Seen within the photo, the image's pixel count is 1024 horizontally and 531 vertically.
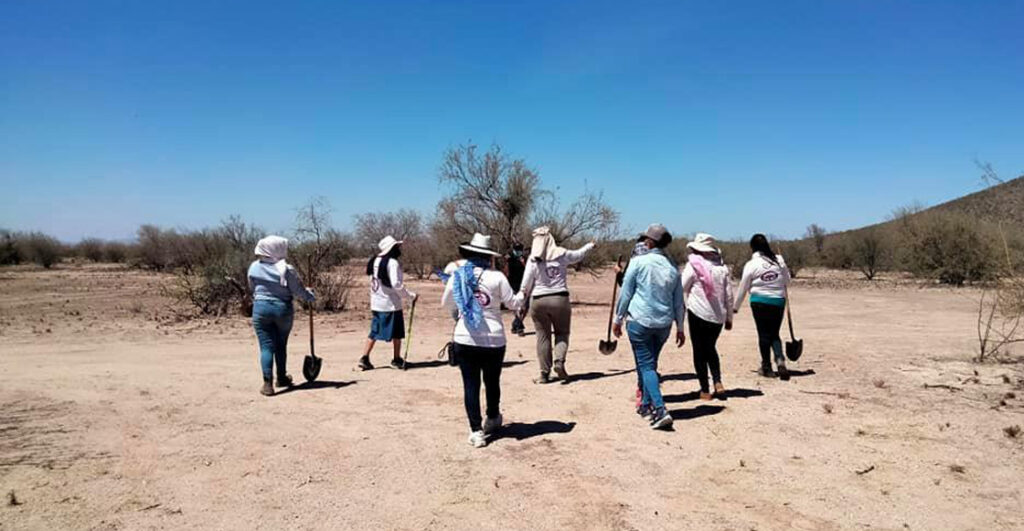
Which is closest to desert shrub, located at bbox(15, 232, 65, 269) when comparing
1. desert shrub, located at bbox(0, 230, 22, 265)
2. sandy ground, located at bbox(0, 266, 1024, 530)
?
desert shrub, located at bbox(0, 230, 22, 265)

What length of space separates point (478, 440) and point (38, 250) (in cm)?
5762

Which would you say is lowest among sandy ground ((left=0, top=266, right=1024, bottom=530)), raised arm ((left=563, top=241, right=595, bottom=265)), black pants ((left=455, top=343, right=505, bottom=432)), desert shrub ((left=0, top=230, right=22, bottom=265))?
sandy ground ((left=0, top=266, right=1024, bottom=530))

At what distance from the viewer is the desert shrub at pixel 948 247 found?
28.1 meters

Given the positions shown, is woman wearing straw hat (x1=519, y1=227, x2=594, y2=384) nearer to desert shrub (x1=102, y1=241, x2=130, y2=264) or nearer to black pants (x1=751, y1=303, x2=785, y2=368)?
black pants (x1=751, y1=303, x2=785, y2=368)

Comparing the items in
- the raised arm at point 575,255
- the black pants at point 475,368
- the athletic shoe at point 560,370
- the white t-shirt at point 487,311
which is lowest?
the athletic shoe at point 560,370

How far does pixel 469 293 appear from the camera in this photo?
5551 mm

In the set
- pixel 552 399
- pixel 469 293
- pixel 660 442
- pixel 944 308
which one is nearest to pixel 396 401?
pixel 552 399

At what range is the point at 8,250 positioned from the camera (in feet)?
157

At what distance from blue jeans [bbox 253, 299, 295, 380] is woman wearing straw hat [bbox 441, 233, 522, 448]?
9.04 ft

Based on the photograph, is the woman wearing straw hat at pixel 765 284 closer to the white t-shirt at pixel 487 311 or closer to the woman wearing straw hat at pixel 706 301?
the woman wearing straw hat at pixel 706 301

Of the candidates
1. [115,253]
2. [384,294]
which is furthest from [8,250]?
[384,294]

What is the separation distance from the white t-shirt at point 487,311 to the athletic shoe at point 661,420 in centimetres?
170

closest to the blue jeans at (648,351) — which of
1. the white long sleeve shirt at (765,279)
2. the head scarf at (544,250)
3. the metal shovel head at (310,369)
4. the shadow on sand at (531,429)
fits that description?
the shadow on sand at (531,429)

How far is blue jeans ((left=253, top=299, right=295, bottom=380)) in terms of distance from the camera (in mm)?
7441
